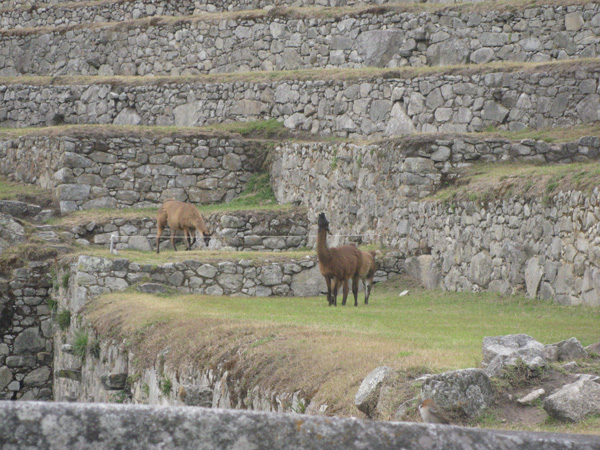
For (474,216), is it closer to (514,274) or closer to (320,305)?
(514,274)

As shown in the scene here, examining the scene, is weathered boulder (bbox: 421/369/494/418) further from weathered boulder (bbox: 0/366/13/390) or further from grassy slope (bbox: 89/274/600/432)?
weathered boulder (bbox: 0/366/13/390)

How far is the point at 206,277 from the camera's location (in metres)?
17.2

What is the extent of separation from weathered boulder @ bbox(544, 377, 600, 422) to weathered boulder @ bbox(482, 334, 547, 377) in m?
0.61

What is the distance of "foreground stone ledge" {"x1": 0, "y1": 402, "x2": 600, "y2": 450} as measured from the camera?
278 cm

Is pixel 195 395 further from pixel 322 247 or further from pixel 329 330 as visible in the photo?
pixel 322 247

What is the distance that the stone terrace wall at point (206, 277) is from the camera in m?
16.7

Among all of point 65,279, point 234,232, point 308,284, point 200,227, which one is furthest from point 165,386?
point 234,232

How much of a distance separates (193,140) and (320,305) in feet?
35.1

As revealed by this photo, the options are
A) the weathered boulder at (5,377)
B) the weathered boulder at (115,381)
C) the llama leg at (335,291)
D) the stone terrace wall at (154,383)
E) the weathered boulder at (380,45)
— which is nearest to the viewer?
the stone terrace wall at (154,383)

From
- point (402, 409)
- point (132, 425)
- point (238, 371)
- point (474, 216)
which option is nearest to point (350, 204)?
point (474, 216)

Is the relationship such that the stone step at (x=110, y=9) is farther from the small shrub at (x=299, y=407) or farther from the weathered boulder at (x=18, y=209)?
the small shrub at (x=299, y=407)

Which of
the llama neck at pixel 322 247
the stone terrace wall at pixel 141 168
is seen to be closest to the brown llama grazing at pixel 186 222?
the stone terrace wall at pixel 141 168

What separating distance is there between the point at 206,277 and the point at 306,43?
13516 millimetres

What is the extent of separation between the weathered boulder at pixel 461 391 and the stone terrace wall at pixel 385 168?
13225 millimetres
